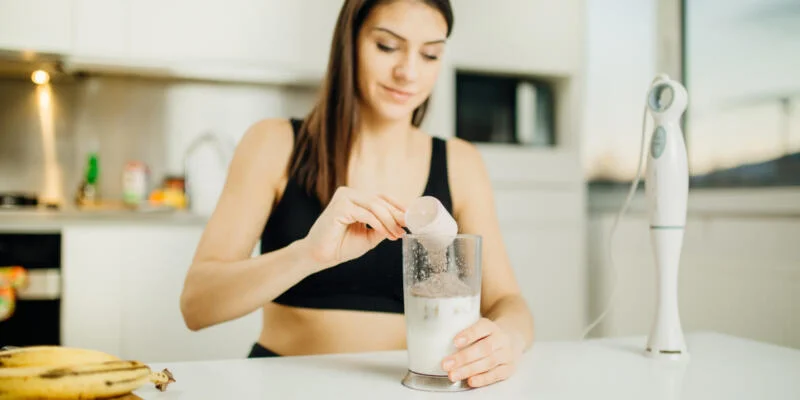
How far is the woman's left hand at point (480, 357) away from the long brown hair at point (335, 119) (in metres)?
0.62

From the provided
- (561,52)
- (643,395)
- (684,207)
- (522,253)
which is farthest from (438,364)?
A: (561,52)

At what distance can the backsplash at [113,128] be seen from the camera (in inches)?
98.5

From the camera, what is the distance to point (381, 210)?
2.50ft

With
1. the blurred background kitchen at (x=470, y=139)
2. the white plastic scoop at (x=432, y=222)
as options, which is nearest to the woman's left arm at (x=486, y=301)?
the white plastic scoop at (x=432, y=222)

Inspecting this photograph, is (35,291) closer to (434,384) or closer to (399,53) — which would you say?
(399,53)

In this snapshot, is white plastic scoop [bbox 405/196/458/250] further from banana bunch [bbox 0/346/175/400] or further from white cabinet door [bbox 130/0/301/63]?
white cabinet door [bbox 130/0/301/63]

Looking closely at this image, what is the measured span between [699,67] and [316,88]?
1424 millimetres

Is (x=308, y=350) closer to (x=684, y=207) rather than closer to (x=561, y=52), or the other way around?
(x=684, y=207)

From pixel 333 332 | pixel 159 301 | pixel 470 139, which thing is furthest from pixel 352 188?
pixel 470 139

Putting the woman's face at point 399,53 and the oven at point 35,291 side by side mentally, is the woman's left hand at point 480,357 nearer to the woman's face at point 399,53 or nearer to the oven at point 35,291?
the woman's face at point 399,53

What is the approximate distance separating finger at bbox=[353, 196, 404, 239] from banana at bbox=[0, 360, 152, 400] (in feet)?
1.00

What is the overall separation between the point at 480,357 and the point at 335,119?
0.77 metres

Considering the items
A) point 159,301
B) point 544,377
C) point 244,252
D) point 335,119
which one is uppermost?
point 335,119

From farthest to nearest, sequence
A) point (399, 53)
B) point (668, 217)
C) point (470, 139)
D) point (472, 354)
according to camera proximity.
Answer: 1. point (470, 139)
2. point (399, 53)
3. point (668, 217)
4. point (472, 354)
